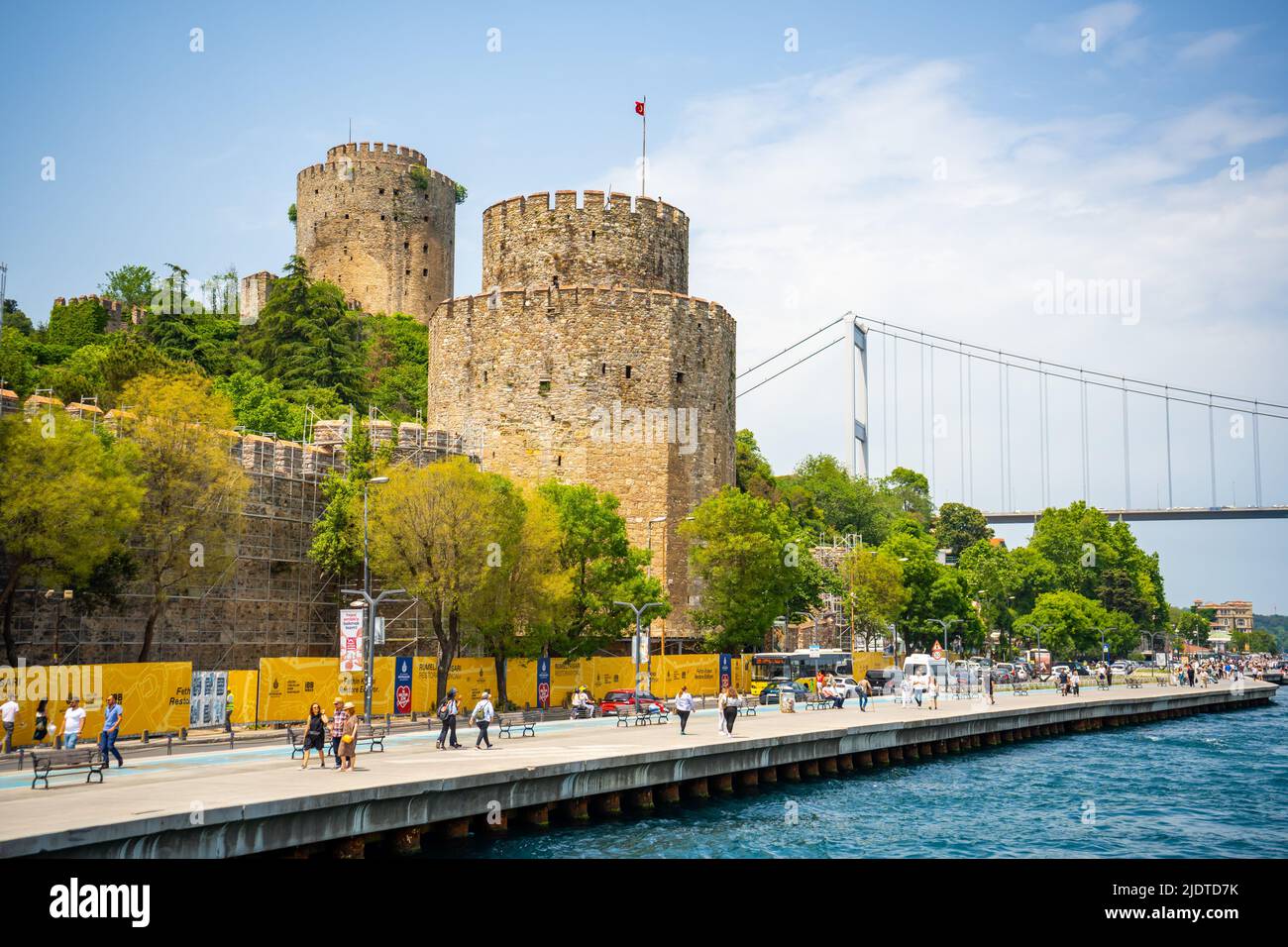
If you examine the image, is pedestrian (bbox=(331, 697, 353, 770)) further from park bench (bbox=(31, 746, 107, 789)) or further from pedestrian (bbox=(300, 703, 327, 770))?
park bench (bbox=(31, 746, 107, 789))

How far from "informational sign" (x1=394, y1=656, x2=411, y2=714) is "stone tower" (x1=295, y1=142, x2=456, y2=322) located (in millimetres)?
56502

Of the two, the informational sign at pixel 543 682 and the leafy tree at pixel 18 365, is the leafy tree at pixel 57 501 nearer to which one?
the informational sign at pixel 543 682

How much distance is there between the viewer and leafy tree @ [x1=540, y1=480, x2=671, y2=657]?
42906 mm

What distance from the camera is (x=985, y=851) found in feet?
76.5

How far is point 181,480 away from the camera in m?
33.2

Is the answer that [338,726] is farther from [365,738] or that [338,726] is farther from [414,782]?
[365,738]

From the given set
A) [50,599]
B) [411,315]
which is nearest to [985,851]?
[50,599]

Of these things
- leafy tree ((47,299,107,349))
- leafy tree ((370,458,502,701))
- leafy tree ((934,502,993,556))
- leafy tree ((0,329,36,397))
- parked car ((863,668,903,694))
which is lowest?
parked car ((863,668,903,694))

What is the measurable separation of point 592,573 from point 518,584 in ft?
16.8

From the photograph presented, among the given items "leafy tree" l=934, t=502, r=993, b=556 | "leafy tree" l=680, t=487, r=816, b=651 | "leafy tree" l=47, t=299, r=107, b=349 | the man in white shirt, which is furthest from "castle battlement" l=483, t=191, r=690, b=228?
"leafy tree" l=934, t=502, r=993, b=556

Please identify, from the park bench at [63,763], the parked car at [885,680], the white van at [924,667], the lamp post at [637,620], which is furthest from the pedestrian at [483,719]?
the parked car at [885,680]

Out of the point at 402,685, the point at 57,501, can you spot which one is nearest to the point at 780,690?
the point at 402,685

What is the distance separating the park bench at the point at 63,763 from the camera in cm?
1959

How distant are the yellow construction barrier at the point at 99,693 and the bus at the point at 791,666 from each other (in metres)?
27.7
